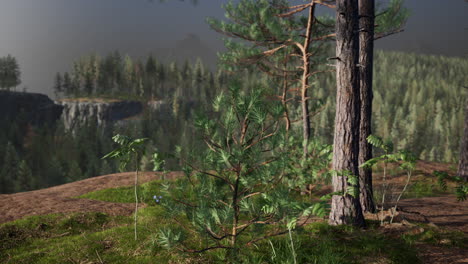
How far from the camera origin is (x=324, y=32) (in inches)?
439

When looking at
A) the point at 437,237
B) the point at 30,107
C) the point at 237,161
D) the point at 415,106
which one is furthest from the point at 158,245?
the point at 415,106

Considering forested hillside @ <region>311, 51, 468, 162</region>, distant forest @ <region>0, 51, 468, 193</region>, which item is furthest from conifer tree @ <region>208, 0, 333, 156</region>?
distant forest @ <region>0, 51, 468, 193</region>

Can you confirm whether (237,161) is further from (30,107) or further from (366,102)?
(30,107)

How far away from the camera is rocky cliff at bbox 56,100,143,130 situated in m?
78.5

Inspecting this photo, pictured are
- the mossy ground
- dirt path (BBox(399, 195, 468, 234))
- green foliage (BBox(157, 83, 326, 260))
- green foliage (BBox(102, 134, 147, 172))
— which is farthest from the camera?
dirt path (BBox(399, 195, 468, 234))

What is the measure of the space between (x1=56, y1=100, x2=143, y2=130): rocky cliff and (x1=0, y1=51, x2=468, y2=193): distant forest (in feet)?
15.4

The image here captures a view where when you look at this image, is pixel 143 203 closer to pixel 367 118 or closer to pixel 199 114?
pixel 199 114

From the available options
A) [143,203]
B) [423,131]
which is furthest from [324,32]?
[423,131]

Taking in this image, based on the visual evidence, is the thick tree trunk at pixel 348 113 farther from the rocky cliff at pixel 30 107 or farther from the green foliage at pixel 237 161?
the rocky cliff at pixel 30 107

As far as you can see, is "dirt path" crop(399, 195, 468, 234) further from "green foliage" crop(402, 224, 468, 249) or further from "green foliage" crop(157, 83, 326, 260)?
"green foliage" crop(157, 83, 326, 260)

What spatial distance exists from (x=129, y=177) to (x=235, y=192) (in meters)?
10.6

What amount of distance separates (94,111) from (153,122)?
698 inches

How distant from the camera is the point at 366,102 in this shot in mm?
6320

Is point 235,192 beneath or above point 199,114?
beneath
